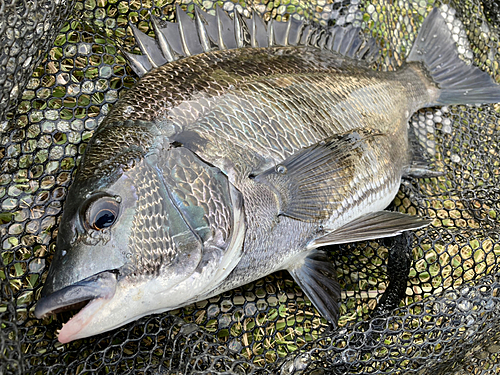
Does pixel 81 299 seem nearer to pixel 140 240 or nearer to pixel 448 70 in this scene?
pixel 140 240

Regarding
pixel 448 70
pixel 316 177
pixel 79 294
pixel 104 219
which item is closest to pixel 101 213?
pixel 104 219

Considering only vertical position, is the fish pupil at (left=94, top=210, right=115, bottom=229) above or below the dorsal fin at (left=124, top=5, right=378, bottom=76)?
below

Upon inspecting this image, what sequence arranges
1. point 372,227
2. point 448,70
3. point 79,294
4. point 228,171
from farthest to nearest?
point 448,70 < point 372,227 < point 228,171 < point 79,294

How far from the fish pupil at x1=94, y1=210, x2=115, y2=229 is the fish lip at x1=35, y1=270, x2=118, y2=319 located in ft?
0.57

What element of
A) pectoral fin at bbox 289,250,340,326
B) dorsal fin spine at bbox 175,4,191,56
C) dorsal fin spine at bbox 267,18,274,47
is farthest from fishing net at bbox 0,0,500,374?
dorsal fin spine at bbox 267,18,274,47

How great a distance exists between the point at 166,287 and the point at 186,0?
2.01 metres

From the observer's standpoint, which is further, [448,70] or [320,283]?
[448,70]

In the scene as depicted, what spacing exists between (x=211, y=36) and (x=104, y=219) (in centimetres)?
121

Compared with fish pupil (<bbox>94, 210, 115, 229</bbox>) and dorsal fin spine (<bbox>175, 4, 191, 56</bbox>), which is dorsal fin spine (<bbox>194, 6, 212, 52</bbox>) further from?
fish pupil (<bbox>94, 210, 115, 229</bbox>)

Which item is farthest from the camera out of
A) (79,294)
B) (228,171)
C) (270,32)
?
(270,32)

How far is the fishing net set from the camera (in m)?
1.92

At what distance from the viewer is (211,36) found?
2.29 meters

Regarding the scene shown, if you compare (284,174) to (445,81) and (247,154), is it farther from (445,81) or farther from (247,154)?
(445,81)

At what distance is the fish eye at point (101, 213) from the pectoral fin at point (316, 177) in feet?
2.16
